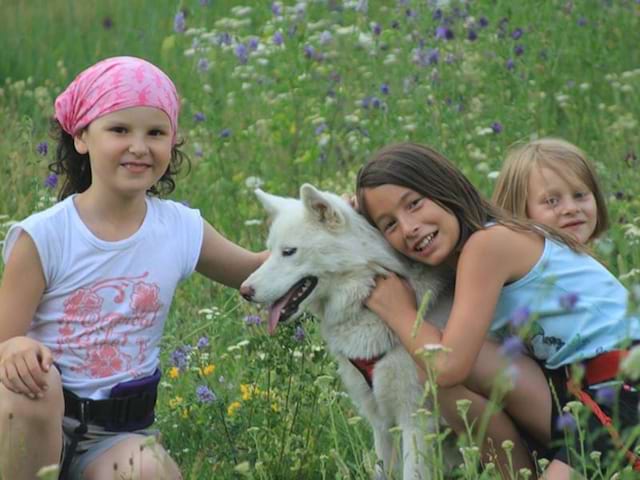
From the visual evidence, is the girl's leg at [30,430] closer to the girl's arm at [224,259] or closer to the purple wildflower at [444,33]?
the girl's arm at [224,259]

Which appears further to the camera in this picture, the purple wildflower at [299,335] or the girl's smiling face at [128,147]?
the purple wildflower at [299,335]

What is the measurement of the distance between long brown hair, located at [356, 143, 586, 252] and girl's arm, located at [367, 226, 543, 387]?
91 millimetres

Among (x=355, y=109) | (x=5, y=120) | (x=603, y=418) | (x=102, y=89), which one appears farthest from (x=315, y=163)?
(x=603, y=418)

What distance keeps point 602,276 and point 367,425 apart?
1141 millimetres

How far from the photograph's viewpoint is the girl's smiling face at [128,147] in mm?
3602

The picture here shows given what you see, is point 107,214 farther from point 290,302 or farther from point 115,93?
point 290,302

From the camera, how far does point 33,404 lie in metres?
3.29

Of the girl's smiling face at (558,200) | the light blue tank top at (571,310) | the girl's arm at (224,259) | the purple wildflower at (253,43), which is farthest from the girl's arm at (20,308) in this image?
the purple wildflower at (253,43)

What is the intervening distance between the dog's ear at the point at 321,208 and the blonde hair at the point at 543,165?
0.71 metres

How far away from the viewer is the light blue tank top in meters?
3.59

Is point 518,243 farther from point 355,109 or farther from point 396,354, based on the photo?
point 355,109

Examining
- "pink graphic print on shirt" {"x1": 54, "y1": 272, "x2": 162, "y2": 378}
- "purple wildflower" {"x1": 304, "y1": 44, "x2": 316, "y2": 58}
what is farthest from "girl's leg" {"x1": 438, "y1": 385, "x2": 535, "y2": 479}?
"purple wildflower" {"x1": 304, "y1": 44, "x2": 316, "y2": 58}

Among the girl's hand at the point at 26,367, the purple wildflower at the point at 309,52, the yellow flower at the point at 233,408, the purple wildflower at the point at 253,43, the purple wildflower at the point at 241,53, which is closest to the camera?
the girl's hand at the point at 26,367

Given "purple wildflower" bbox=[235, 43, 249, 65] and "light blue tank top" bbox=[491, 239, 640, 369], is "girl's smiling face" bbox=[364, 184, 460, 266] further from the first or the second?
"purple wildflower" bbox=[235, 43, 249, 65]
